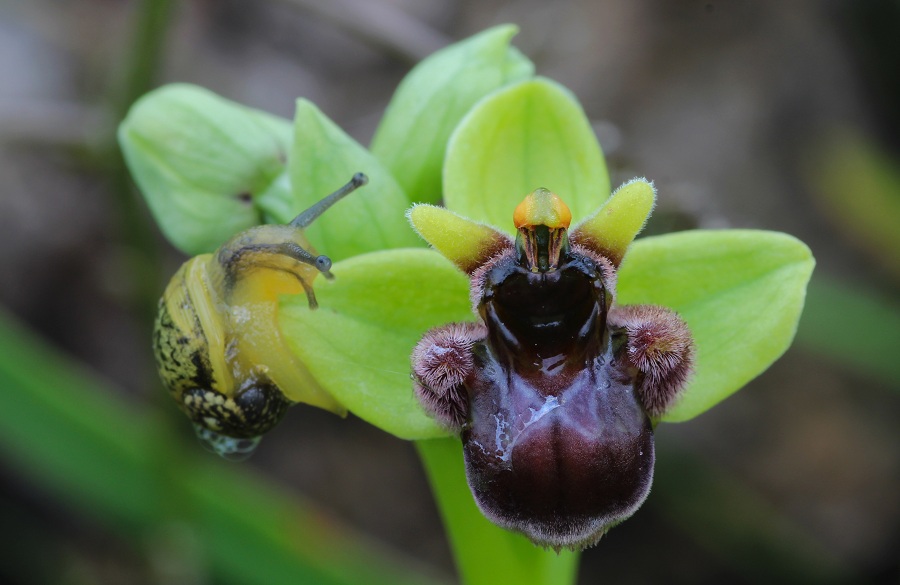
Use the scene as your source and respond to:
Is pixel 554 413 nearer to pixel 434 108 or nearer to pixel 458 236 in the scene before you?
pixel 458 236

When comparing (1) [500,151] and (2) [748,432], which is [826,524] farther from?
(1) [500,151]

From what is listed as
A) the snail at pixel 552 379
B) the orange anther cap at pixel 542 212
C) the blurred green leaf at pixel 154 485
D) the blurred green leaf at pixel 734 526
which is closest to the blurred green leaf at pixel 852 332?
the blurred green leaf at pixel 734 526

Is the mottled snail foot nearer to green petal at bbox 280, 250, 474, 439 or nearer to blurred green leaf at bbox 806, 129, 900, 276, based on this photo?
green petal at bbox 280, 250, 474, 439

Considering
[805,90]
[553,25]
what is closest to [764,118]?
[805,90]

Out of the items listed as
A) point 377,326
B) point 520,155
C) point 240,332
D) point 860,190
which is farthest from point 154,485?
point 860,190

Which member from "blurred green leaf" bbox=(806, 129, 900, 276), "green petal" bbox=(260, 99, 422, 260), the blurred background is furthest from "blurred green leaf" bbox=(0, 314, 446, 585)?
"blurred green leaf" bbox=(806, 129, 900, 276)

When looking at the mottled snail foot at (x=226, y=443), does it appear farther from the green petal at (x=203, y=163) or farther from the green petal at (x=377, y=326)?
the green petal at (x=203, y=163)
